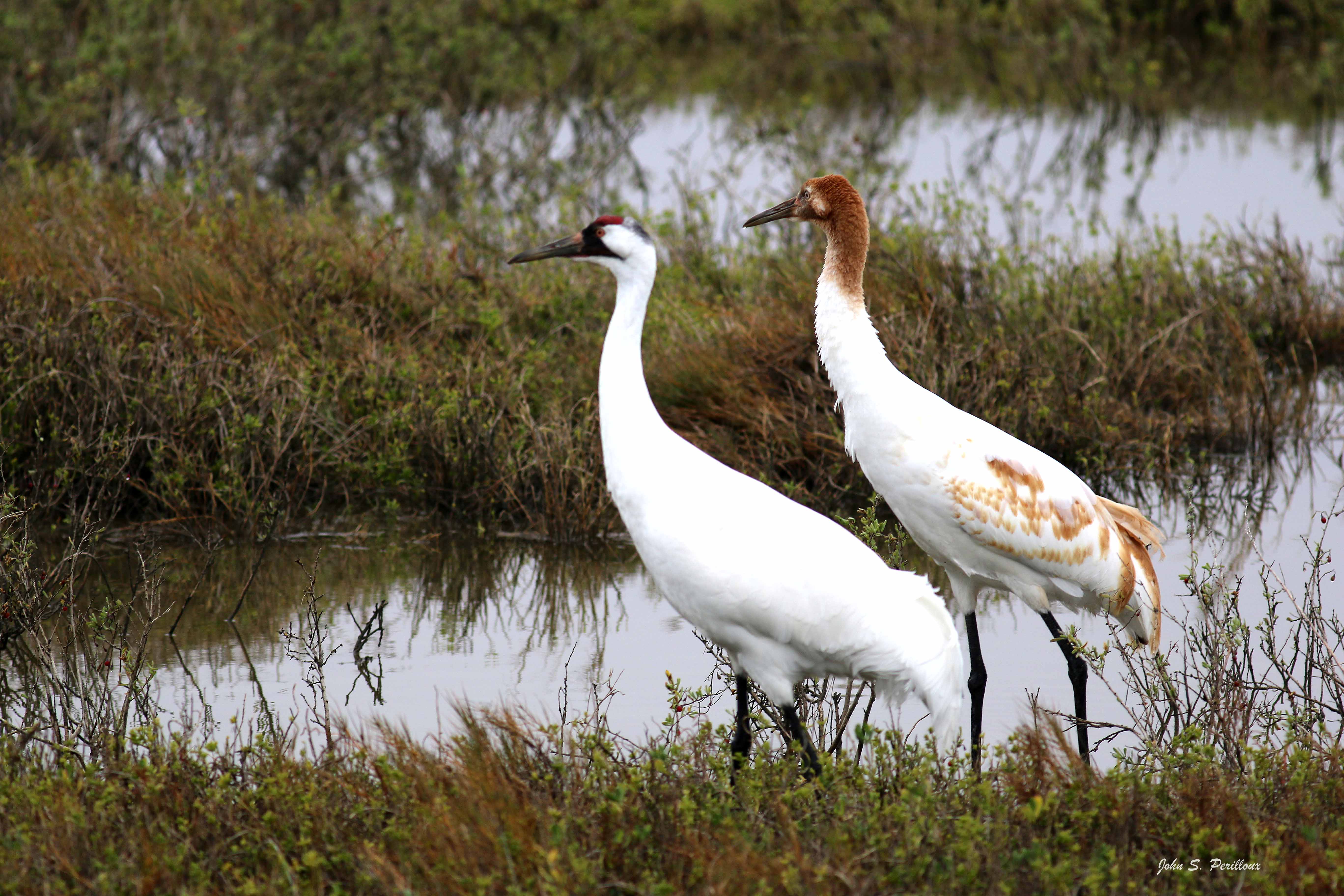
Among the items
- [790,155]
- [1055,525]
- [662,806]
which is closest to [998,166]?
[790,155]

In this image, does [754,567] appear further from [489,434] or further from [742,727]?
[489,434]

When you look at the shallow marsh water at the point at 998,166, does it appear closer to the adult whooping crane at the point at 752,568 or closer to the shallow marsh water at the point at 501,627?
the shallow marsh water at the point at 501,627

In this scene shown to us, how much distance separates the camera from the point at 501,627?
5.80 metres

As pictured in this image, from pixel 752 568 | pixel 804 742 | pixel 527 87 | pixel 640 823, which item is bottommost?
pixel 640 823

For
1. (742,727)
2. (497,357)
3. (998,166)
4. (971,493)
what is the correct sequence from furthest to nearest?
(998,166)
(497,357)
(971,493)
(742,727)

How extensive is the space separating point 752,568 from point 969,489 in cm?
92

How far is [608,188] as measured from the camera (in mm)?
12250

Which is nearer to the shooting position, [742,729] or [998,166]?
[742,729]

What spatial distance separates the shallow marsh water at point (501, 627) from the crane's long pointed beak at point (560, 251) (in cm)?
120

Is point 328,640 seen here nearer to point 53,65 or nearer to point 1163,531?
point 1163,531

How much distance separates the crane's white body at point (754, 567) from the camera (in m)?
4.00

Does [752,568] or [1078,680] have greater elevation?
[752,568]

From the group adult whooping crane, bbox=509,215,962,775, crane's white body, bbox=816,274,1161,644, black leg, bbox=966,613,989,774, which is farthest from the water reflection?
adult whooping crane, bbox=509,215,962,775

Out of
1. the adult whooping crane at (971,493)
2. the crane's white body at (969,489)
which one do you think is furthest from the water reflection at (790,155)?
the crane's white body at (969,489)
